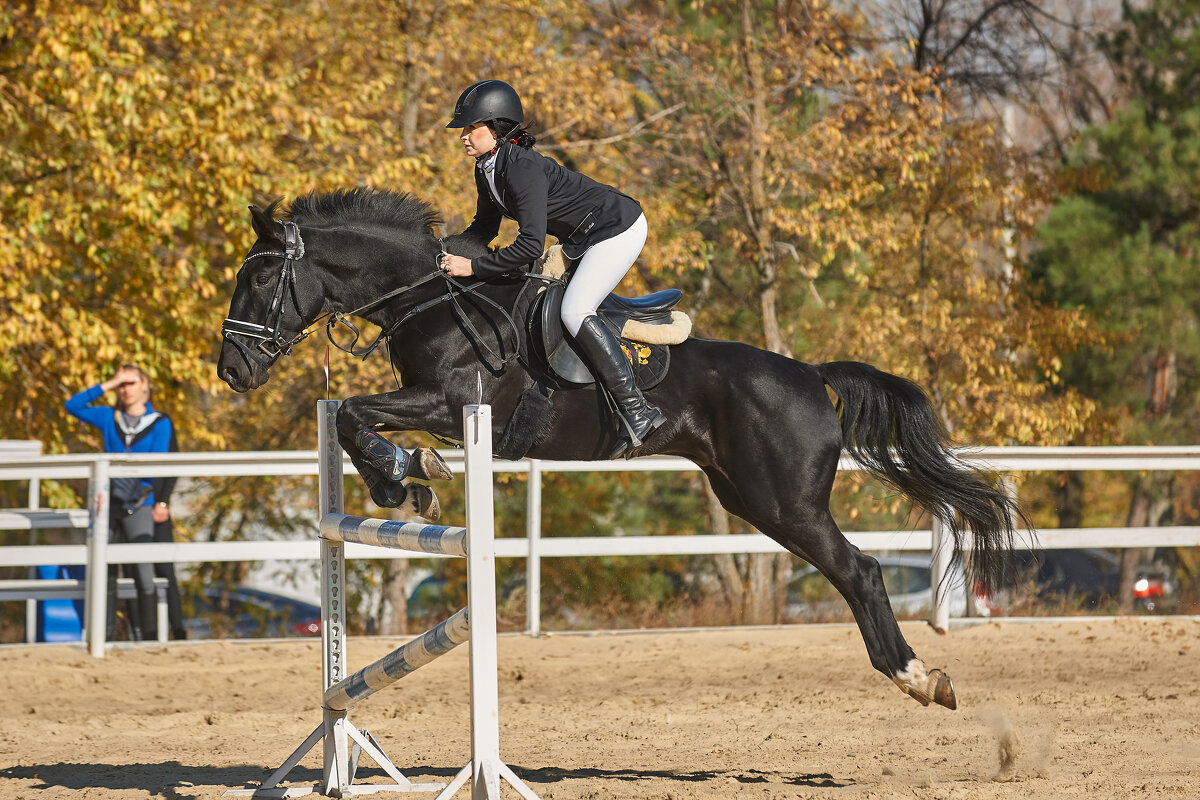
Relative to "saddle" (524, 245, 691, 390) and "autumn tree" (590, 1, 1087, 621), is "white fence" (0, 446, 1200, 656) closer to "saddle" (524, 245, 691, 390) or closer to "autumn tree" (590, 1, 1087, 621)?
"autumn tree" (590, 1, 1087, 621)

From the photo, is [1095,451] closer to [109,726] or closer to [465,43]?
[109,726]

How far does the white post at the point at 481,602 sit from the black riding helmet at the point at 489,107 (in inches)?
49.8

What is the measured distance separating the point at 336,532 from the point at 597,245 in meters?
1.41

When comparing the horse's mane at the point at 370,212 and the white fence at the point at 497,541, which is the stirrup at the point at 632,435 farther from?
the white fence at the point at 497,541

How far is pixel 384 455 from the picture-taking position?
399cm

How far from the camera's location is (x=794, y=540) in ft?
15.1

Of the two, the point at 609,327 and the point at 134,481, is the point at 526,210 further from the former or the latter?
the point at 134,481

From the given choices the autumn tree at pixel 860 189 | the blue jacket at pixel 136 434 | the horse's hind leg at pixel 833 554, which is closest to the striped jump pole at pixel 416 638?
the horse's hind leg at pixel 833 554

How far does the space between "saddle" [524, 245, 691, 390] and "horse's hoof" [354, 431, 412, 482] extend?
0.66 metres

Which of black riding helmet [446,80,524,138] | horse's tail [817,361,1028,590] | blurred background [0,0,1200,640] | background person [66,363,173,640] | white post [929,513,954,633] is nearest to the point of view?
black riding helmet [446,80,524,138]

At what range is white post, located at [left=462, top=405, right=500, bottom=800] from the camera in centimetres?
336

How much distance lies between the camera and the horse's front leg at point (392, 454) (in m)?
4.01

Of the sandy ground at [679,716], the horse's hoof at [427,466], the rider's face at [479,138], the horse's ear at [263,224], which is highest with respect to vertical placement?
the rider's face at [479,138]

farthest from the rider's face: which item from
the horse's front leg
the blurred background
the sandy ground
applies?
the blurred background
